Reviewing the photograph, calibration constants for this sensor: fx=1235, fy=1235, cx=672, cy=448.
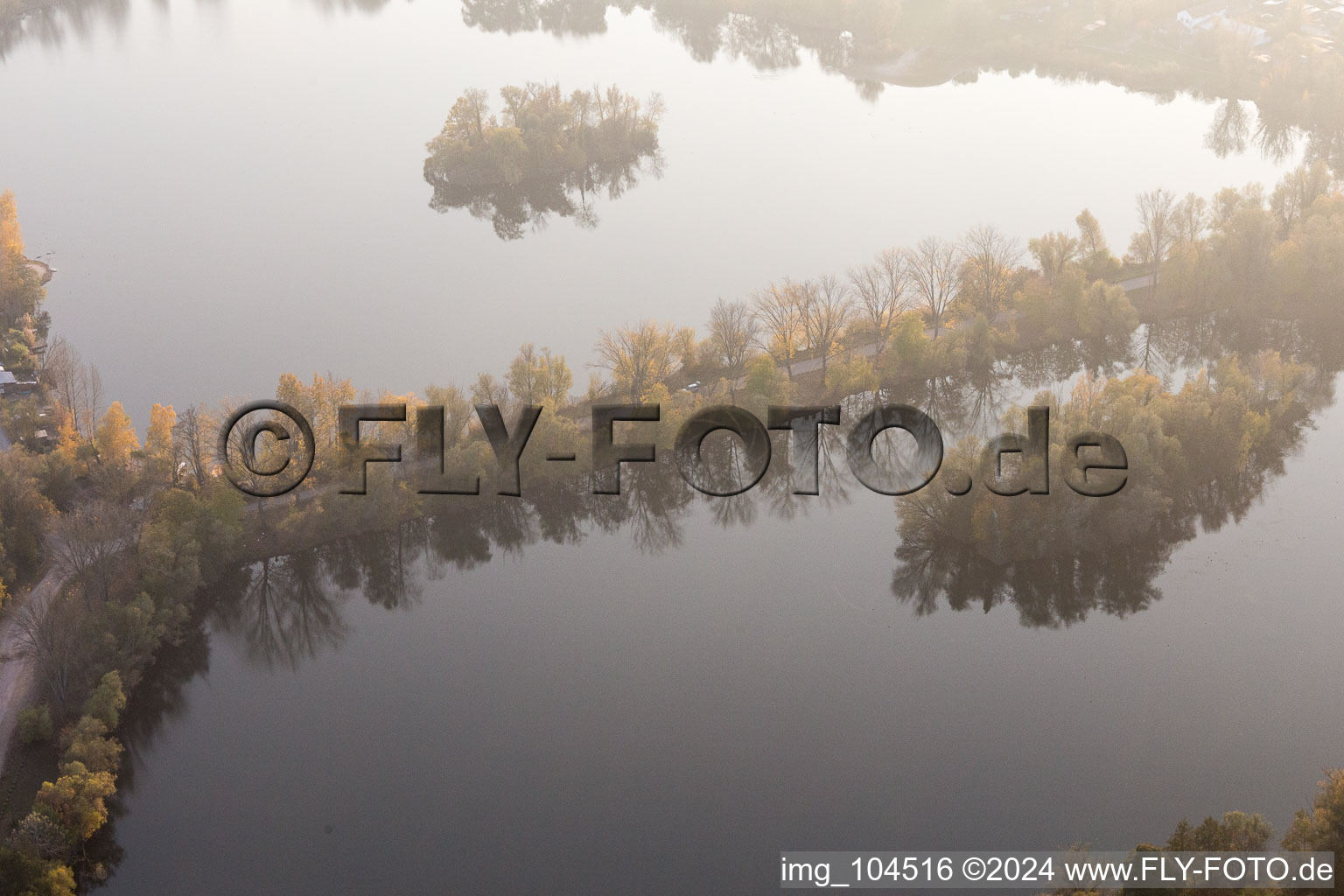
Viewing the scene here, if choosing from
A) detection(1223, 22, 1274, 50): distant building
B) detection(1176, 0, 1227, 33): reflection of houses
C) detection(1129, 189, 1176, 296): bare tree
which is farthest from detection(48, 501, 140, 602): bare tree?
detection(1176, 0, 1227, 33): reflection of houses

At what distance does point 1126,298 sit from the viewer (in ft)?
112

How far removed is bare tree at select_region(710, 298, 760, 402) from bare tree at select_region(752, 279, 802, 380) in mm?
440

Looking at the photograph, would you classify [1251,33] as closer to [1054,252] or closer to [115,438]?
[1054,252]

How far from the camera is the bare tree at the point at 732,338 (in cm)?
3120

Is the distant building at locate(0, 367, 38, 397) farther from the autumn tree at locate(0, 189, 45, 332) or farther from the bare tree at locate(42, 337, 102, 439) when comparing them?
the autumn tree at locate(0, 189, 45, 332)

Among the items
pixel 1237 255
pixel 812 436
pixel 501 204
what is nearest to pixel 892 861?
pixel 812 436

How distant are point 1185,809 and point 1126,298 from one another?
17336mm

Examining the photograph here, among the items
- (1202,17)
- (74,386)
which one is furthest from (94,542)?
(1202,17)

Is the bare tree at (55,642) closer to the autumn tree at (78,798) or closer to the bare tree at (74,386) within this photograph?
the autumn tree at (78,798)

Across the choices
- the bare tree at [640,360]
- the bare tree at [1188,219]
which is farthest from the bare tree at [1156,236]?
the bare tree at [640,360]

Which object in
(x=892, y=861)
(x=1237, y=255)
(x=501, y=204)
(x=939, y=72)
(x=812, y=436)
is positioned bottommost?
(x=892, y=861)

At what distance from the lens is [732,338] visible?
31156 mm

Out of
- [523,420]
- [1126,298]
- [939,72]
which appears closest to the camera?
[523,420]

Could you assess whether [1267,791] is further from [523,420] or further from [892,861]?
[523,420]
